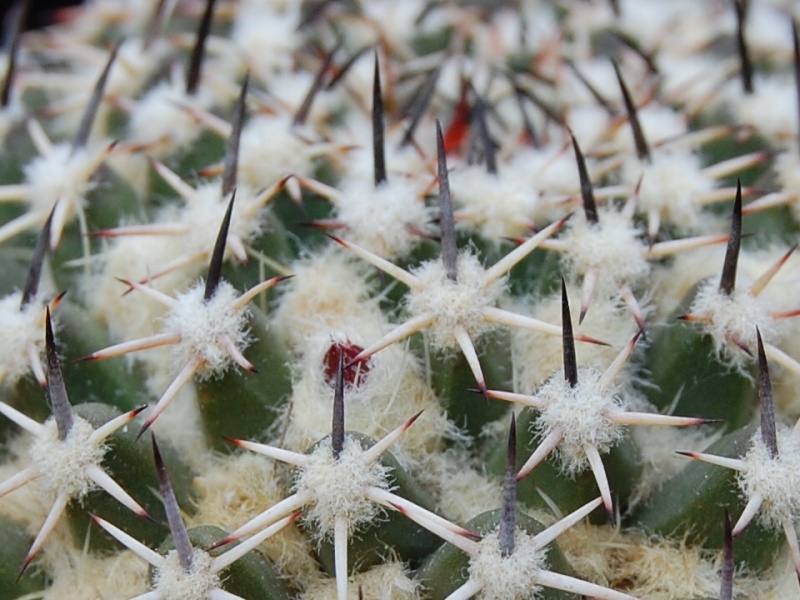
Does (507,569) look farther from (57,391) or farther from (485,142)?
(485,142)

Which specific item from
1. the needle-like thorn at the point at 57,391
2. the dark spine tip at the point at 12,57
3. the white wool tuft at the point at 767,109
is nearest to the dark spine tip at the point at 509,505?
the needle-like thorn at the point at 57,391

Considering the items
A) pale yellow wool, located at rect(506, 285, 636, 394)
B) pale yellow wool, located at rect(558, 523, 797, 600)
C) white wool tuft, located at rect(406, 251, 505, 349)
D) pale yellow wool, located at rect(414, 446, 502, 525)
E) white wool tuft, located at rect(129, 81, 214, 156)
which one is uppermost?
white wool tuft, located at rect(129, 81, 214, 156)

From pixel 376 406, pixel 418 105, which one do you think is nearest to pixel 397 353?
pixel 376 406

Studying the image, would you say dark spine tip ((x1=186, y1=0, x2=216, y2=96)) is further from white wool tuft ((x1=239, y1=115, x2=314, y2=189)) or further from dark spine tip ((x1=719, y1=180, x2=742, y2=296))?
dark spine tip ((x1=719, y1=180, x2=742, y2=296))

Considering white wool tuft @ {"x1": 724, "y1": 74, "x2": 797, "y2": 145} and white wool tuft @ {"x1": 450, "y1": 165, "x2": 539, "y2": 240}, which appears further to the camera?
white wool tuft @ {"x1": 724, "y1": 74, "x2": 797, "y2": 145}

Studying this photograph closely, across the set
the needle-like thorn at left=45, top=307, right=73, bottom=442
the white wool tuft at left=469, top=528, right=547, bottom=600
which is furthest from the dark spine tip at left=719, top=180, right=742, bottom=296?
the needle-like thorn at left=45, top=307, right=73, bottom=442

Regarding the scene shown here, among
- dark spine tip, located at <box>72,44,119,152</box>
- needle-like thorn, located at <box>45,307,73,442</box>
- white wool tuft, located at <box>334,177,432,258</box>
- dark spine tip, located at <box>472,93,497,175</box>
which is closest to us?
needle-like thorn, located at <box>45,307,73,442</box>

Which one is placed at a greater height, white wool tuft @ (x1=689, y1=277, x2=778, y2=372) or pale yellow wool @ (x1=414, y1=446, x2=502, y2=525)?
white wool tuft @ (x1=689, y1=277, x2=778, y2=372)

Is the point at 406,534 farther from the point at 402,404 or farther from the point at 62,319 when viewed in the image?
the point at 62,319

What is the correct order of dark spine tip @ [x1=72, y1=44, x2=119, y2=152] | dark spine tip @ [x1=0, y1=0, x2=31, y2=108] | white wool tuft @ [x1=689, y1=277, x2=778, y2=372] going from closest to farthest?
white wool tuft @ [x1=689, y1=277, x2=778, y2=372] → dark spine tip @ [x1=72, y1=44, x2=119, y2=152] → dark spine tip @ [x1=0, y1=0, x2=31, y2=108]

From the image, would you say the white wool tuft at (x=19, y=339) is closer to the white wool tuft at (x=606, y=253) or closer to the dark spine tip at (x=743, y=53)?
the white wool tuft at (x=606, y=253)
